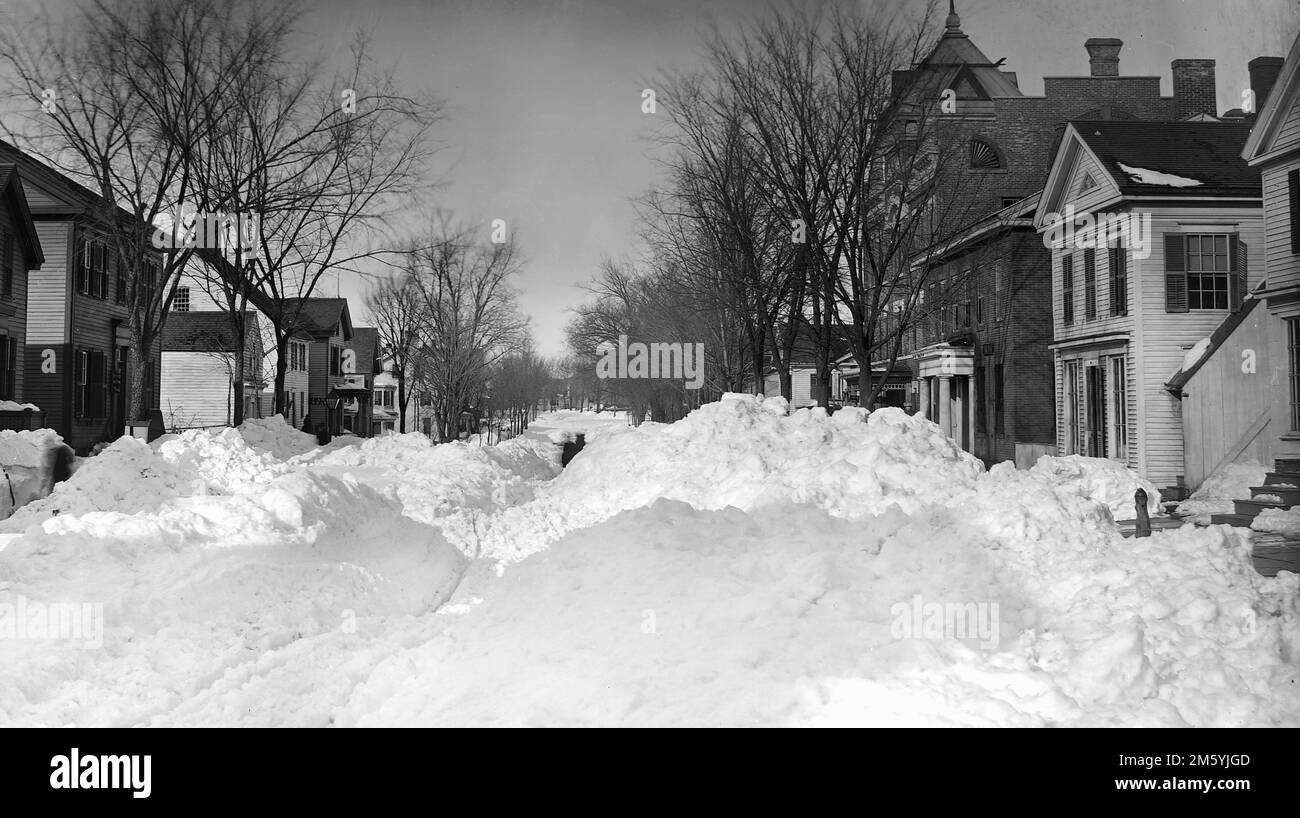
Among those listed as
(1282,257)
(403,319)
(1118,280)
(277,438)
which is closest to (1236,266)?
(1118,280)

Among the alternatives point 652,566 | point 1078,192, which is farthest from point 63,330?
point 1078,192

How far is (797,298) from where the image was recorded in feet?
60.2

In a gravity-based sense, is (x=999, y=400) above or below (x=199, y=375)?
below

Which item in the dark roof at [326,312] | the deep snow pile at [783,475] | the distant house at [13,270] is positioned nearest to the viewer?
the deep snow pile at [783,475]

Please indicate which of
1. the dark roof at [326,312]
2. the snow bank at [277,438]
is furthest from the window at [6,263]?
the dark roof at [326,312]

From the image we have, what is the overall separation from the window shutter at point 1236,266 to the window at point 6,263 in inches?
1094

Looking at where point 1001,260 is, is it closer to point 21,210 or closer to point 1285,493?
point 1285,493

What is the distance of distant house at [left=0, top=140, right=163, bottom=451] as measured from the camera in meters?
23.5

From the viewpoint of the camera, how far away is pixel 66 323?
24.0m

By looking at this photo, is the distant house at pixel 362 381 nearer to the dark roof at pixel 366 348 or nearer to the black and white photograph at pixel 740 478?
the dark roof at pixel 366 348

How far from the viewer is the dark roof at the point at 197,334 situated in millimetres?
37500

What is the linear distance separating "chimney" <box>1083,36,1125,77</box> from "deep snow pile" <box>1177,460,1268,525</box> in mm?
23541

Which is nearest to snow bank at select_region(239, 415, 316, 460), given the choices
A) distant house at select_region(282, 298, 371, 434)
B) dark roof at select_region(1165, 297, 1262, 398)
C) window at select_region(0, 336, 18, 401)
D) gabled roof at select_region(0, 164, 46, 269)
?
window at select_region(0, 336, 18, 401)

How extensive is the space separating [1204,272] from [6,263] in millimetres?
27379
